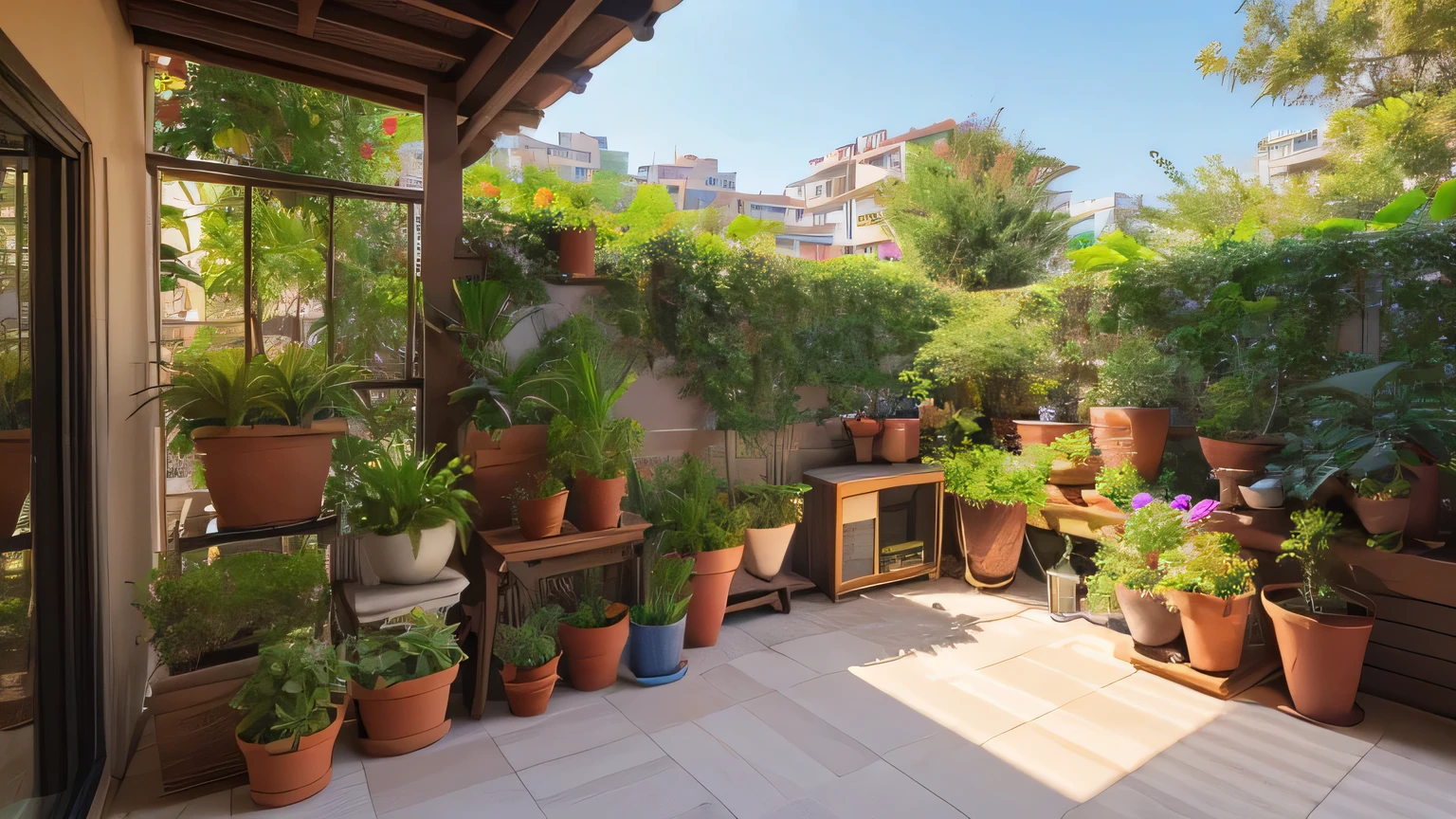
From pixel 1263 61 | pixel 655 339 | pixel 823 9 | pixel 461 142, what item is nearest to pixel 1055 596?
pixel 655 339

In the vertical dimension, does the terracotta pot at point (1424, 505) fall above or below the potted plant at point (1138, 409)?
below

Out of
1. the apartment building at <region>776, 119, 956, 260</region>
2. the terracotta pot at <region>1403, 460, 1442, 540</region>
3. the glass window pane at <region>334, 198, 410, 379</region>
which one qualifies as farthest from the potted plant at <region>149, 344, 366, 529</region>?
the apartment building at <region>776, 119, 956, 260</region>

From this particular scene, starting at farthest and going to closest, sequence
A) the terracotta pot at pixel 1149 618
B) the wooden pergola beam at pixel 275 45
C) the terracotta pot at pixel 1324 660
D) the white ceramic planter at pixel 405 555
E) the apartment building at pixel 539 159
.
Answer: the apartment building at pixel 539 159, the terracotta pot at pixel 1149 618, the terracotta pot at pixel 1324 660, the white ceramic planter at pixel 405 555, the wooden pergola beam at pixel 275 45

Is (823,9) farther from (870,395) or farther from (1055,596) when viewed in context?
(1055,596)

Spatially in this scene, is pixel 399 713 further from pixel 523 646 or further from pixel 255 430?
pixel 255 430

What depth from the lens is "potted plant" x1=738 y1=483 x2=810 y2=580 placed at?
142 inches

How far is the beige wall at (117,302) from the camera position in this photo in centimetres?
182

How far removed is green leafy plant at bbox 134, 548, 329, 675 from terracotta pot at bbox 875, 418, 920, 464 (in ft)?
9.98

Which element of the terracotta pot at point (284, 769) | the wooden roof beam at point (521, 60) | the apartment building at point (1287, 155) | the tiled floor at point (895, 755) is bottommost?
the tiled floor at point (895, 755)

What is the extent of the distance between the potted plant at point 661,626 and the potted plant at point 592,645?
0.23 ft

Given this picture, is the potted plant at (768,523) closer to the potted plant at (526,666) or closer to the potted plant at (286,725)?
the potted plant at (526,666)

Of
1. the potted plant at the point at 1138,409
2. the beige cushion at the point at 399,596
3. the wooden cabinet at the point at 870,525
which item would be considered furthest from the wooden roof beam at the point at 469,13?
the potted plant at the point at 1138,409

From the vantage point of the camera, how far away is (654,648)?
9.49ft

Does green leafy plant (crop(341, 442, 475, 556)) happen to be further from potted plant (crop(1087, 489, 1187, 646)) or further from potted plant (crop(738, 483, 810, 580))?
potted plant (crop(1087, 489, 1187, 646))
